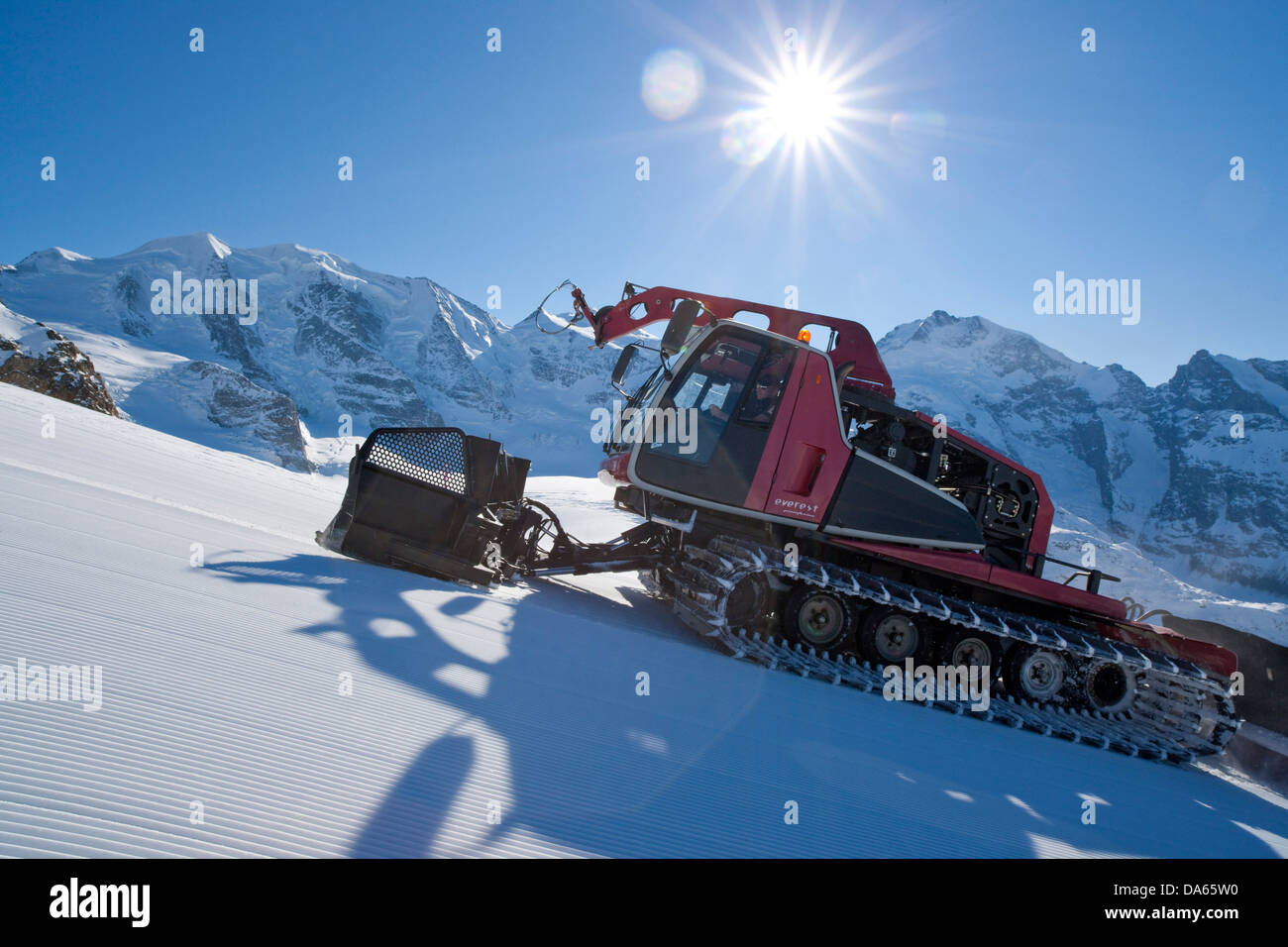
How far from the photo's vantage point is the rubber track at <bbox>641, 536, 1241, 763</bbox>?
5.35 m

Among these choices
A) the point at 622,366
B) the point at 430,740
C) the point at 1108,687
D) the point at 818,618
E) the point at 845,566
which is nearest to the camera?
the point at 430,740

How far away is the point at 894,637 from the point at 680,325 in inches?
133

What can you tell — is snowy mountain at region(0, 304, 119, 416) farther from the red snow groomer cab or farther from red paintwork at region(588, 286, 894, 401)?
the red snow groomer cab

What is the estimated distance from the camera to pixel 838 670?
5309 mm

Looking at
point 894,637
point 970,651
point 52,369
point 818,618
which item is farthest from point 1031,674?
point 52,369

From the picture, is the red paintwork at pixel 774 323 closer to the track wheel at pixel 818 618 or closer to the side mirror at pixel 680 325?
the side mirror at pixel 680 325

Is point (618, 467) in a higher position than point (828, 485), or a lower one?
higher

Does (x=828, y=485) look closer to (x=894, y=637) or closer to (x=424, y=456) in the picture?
(x=894, y=637)

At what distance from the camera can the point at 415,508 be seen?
19.1 ft

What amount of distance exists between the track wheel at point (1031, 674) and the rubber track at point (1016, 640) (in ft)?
0.29

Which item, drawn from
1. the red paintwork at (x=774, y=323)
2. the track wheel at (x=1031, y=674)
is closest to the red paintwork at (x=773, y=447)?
the red paintwork at (x=774, y=323)

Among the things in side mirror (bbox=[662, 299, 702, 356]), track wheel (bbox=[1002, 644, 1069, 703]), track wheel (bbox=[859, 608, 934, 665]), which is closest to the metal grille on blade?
side mirror (bbox=[662, 299, 702, 356])

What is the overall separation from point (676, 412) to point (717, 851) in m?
4.26
